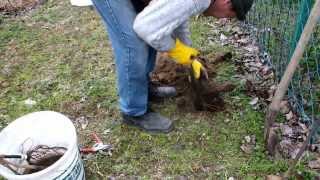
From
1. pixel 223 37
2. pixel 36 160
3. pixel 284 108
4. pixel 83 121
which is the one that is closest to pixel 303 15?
pixel 284 108

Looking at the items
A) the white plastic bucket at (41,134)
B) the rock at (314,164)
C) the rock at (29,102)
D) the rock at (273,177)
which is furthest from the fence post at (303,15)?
the rock at (29,102)

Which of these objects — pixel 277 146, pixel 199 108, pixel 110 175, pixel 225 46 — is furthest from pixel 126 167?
pixel 225 46

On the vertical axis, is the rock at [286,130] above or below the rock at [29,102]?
above

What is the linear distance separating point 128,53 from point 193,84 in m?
0.66

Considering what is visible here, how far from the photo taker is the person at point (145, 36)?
2.37 metres

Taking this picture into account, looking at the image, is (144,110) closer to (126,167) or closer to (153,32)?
(126,167)

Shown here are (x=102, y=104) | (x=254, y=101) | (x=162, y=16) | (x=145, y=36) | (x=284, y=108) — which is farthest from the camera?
(x=102, y=104)

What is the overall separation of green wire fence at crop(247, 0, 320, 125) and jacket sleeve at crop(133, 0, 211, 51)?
2.83 feet

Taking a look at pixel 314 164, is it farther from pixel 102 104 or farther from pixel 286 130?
pixel 102 104

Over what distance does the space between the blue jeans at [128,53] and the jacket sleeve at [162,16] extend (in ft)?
0.50

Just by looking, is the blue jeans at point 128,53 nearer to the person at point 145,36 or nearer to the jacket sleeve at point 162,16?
the person at point 145,36

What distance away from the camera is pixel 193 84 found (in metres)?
3.15

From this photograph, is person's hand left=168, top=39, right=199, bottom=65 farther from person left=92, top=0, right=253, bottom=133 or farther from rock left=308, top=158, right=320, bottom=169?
rock left=308, top=158, right=320, bottom=169

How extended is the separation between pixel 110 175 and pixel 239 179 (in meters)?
0.86
